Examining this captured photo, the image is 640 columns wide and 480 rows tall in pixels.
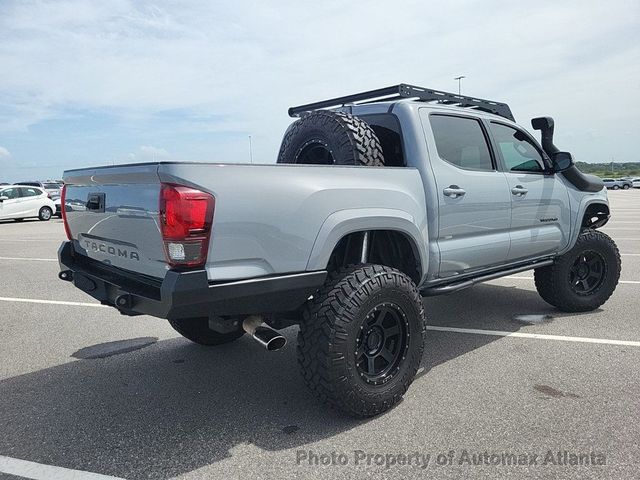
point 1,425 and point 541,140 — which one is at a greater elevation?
point 541,140

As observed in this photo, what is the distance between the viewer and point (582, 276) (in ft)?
18.1

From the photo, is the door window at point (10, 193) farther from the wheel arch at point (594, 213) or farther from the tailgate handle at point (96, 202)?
the wheel arch at point (594, 213)

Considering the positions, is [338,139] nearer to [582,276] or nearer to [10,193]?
[582,276]

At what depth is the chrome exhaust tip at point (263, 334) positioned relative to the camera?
9.43 ft

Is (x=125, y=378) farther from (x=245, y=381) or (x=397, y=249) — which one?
(x=397, y=249)

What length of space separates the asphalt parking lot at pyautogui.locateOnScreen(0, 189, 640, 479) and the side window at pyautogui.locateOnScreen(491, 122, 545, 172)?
1541mm

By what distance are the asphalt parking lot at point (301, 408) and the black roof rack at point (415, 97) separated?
2.11 m

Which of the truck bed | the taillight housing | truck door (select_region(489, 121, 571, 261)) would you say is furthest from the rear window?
the taillight housing

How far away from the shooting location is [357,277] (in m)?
3.08

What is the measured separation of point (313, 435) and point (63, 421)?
1.58 metres

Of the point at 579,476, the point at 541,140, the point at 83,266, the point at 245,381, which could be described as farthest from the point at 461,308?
the point at 83,266

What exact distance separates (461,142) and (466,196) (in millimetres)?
516

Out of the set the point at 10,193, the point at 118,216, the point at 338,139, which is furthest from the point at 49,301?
the point at 10,193

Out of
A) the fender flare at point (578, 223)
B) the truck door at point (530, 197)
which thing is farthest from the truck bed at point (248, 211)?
the fender flare at point (578, 223)
